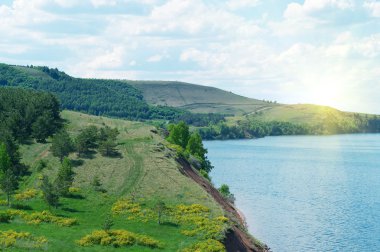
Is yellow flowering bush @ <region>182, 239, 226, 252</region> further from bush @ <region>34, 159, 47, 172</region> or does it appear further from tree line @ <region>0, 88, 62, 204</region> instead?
bush @ <region>34, 159, 47, 172</region>

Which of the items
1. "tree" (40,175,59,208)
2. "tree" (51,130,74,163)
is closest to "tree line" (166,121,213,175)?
"tree" (51,130,74,163)

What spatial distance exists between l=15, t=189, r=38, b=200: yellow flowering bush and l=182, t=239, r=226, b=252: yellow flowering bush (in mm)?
32532

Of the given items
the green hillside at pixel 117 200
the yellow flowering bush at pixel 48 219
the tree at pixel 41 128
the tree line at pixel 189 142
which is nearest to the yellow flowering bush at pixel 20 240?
the green hillside at pixel 117 200

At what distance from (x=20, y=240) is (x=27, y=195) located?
21663 millimetres


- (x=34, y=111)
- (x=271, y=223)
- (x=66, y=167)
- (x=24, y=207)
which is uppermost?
(x=34, y=111)

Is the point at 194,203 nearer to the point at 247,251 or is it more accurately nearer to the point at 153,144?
the point at 247,251

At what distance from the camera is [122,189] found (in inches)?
3157

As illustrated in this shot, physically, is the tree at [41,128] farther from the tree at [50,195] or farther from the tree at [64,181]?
the tree at [50,195]

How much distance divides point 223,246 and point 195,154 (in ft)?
265

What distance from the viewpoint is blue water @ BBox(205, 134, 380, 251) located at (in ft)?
282

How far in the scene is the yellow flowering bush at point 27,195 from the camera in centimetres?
7500

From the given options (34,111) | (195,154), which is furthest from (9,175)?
(195,154)

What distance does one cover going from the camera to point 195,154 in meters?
138

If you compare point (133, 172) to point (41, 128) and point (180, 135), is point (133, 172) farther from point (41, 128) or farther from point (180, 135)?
point (180, 135)
